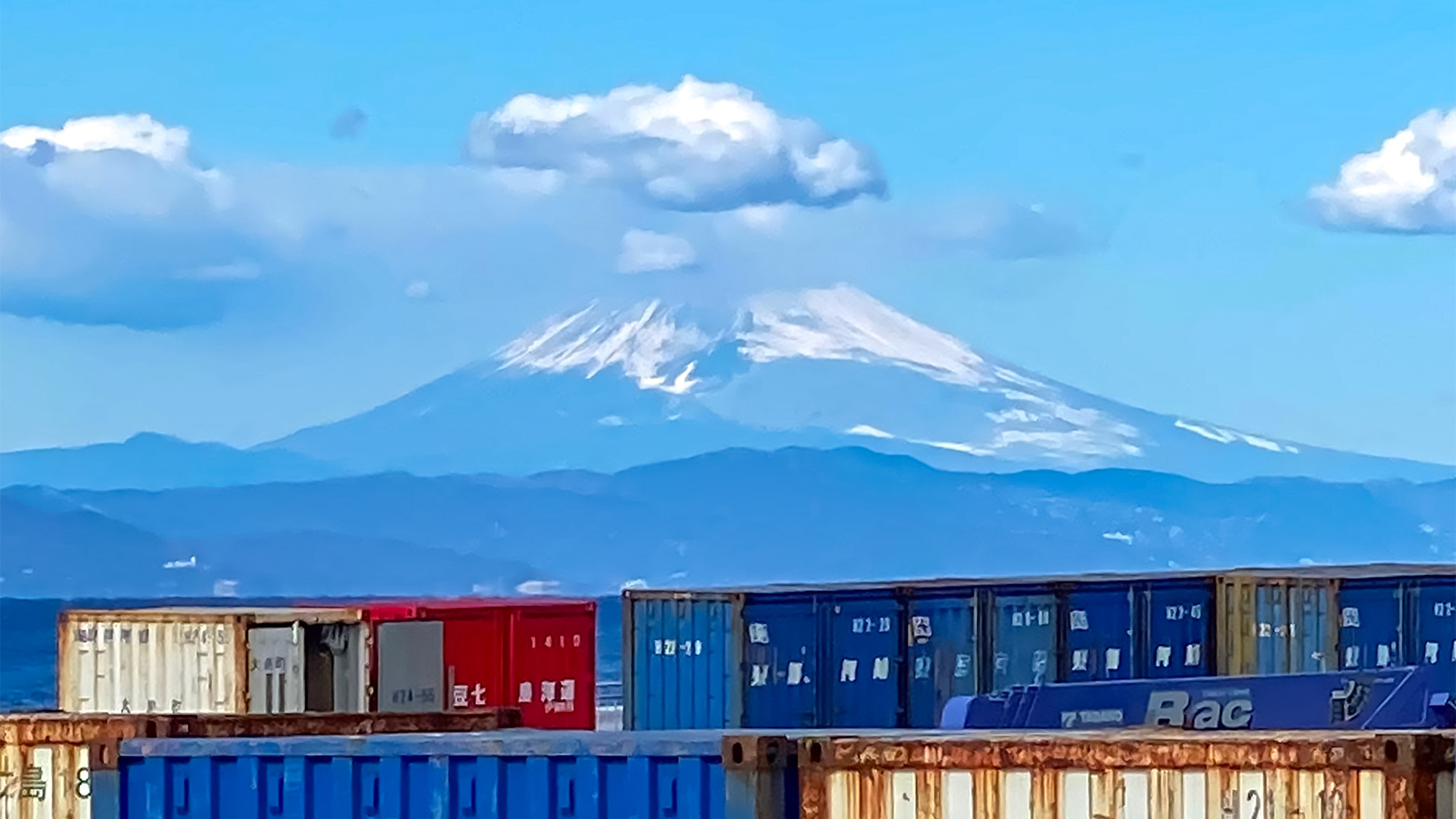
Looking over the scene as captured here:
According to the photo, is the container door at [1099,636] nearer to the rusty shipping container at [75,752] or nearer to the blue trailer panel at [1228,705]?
the blue trailer panel at [1228,705]

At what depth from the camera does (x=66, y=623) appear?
1117 inches

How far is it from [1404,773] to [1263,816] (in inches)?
33.3

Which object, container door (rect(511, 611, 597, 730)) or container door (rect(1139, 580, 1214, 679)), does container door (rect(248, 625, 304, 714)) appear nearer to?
container door (rect(511, 611, 597, 730))

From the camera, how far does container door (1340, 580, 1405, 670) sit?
27.9 m

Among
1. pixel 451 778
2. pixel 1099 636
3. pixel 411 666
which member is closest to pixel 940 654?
pixel 1099 636

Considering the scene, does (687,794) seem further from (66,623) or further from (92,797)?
(66,623)

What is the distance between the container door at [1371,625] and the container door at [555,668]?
949 centimetres

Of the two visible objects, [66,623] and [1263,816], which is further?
[66,623]

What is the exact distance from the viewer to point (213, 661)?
27.6m

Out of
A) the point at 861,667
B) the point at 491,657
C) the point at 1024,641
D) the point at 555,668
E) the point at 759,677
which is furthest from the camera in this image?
the point at 555,668

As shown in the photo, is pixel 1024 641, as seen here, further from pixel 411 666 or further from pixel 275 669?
pixel 275 669

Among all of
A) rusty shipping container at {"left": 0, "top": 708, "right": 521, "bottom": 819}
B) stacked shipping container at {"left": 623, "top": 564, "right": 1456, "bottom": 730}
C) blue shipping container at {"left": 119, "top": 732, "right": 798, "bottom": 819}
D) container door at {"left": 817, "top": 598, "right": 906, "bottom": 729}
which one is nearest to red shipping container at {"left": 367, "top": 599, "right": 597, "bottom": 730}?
stacked shipping container at {"left": 623, "top": 564, "right": 1456, "bottom": 730}

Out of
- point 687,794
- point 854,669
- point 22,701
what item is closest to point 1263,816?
point 687,794

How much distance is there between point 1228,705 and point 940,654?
8.66 m
